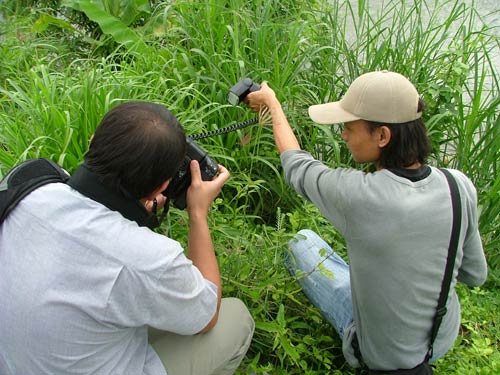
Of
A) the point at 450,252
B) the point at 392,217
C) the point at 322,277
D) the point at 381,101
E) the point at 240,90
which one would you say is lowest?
the point at 322,277

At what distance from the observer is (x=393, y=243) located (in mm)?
1504

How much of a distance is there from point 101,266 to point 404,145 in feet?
3.08

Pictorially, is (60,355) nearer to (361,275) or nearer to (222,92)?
(361,275)

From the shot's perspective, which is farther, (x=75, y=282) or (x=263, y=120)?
(x=263, y=120)

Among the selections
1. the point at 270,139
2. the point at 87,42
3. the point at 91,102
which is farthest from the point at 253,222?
the point at 87,42

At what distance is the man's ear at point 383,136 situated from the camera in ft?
5.13

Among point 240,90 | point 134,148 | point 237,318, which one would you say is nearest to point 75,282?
point 134,148

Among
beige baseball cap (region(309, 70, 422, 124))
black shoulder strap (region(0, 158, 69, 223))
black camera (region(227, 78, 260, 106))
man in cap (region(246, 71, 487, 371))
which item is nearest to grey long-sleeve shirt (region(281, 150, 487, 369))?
man in cap (region(246, 71, 487, 371))

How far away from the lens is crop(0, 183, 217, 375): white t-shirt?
1.16 meters

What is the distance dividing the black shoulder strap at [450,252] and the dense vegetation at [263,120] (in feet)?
1.60

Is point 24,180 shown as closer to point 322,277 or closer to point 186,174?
point 186,174

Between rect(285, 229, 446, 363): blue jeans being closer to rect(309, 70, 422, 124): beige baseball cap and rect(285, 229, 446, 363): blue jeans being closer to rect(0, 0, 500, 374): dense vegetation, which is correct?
rect(0, 0, 500, 374): dense vegetation

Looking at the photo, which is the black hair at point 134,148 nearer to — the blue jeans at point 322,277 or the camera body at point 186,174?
the camera body at point 186,174

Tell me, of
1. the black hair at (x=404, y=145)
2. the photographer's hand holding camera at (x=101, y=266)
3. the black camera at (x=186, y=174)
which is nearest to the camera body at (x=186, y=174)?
the black camera at (x=186, y=174)
